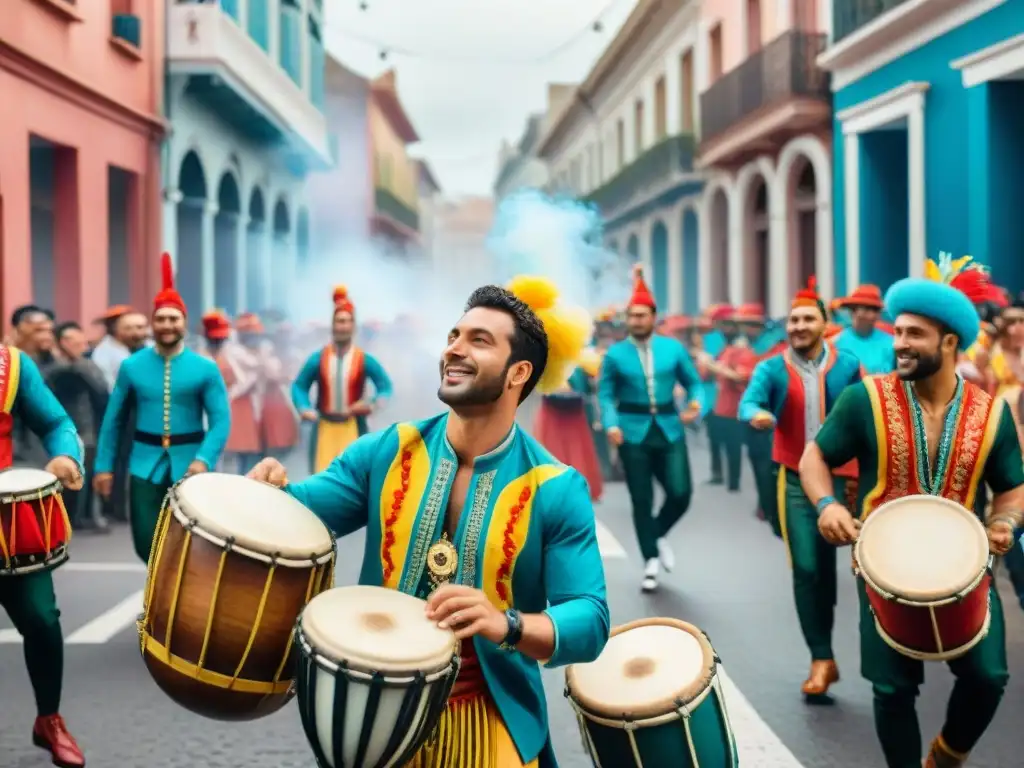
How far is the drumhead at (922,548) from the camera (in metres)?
4.04

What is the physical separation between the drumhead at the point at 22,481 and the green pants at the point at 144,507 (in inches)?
81.7

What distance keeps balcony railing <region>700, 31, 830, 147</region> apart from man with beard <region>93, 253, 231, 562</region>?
15718 mm

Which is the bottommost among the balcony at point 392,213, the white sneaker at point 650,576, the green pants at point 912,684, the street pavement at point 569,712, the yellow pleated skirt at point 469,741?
the street pavement at point 569,712

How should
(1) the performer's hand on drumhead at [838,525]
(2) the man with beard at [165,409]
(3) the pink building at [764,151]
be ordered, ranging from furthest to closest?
(3) the pink building at [764,151]
(2) the man with beard at [165,409]
(1) the performer's hand on drumhead at [838,525]

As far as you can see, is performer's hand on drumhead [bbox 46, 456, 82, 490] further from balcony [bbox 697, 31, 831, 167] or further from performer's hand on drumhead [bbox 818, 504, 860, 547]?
balcony [bbox 697, 31, 831, 167]

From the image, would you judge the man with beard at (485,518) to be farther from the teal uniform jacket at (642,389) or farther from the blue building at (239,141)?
the blue building at (239,141)

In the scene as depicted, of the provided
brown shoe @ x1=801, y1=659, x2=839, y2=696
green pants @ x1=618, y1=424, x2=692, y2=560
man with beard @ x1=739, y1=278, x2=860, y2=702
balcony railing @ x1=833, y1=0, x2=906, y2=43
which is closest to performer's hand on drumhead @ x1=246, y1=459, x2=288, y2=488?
brown shoe @ x1=801, y1=659, x2=839, y2=696

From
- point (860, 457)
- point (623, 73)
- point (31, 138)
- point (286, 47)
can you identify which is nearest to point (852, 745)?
point (860, 457)

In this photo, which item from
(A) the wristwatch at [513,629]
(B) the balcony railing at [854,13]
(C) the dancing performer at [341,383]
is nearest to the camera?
(A) the wristwatch at [513,629]

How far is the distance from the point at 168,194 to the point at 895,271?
33.5ft

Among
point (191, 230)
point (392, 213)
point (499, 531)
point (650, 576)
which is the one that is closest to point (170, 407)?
point (650, 576)

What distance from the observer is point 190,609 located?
2971 millimetres

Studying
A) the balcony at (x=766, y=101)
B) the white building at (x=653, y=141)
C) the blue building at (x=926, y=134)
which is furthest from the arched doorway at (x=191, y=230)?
the white building at (x=653, y=141)

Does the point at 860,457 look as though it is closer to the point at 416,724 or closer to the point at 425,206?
the point at 416,724
